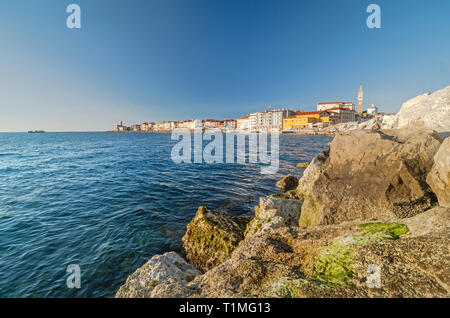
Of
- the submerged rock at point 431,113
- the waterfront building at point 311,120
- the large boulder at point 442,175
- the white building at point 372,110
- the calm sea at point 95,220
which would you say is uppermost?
the white building at point 372,110

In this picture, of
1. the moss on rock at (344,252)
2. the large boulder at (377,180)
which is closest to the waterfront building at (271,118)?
the large boulder at (377,180)

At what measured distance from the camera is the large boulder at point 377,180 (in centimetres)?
505

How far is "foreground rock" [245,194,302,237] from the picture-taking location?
647cm

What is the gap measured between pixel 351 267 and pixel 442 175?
391cm

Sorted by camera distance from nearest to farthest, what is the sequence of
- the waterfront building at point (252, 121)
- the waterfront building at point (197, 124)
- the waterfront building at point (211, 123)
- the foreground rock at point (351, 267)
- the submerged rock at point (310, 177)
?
the foreground rock at point (351, 267)
the submerged rock at point (310, 177)
the waterfront building at point (252, 121)
the waterfront building at point (197, 124)
the waterfront building at point (211, 123)

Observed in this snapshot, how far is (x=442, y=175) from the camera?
433cm

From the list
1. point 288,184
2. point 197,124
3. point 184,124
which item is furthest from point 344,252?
point 184,124

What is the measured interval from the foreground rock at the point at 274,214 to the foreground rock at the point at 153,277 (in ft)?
8.83

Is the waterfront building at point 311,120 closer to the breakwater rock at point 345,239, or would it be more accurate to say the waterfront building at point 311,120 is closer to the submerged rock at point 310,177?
the submerged rock at point 310,177

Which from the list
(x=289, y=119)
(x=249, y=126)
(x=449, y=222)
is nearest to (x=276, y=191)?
(x=449, y=222)

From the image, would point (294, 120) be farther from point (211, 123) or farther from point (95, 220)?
point (95, 220)
